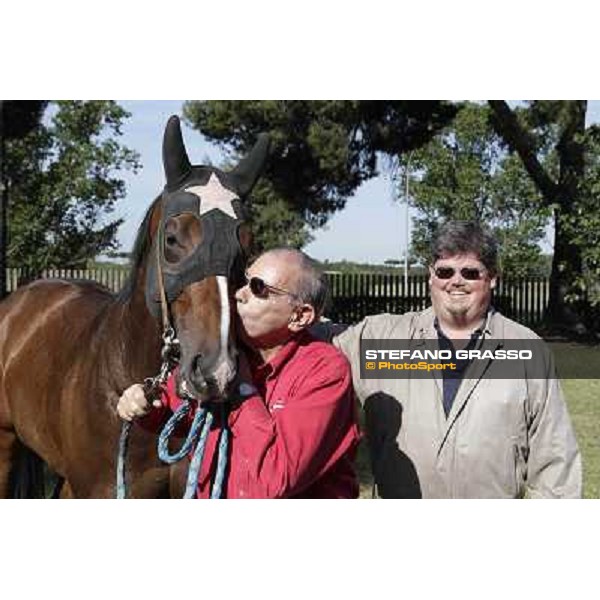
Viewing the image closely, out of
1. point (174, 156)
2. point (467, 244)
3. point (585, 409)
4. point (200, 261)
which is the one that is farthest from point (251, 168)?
point (585, 409)

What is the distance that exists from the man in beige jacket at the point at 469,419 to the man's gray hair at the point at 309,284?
56 cm

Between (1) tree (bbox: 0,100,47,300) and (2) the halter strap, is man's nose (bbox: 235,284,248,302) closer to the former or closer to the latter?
(2) the halter strap

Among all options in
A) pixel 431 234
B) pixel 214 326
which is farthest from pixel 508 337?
pixel 214 326

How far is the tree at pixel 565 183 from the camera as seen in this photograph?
335 centimetres

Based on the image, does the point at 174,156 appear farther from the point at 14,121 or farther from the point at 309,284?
the point at 14,121

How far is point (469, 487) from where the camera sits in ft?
8.38

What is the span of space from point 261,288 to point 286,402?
28 centimetres

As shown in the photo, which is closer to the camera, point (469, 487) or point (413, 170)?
point (469, 487)

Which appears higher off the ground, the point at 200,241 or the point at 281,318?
the point at 200,241

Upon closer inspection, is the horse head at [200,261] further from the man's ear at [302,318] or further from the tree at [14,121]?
the tree at [14,121]
